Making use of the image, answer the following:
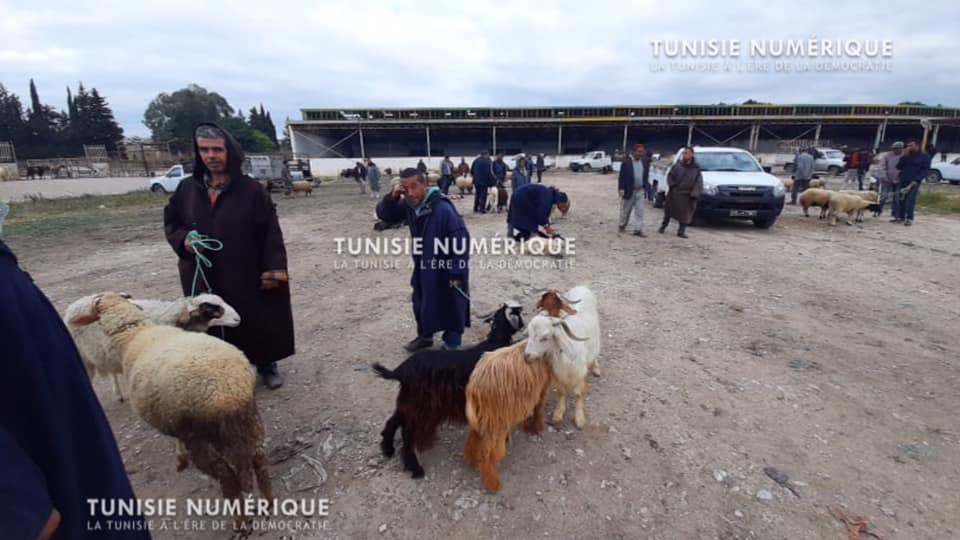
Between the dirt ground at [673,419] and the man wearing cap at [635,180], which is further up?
the man wearing cap at [635,180]

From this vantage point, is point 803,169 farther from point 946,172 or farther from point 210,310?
point 210,310

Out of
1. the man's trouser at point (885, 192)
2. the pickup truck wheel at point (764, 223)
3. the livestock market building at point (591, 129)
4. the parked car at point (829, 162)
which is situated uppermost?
the livestock market building at point (591, 129)

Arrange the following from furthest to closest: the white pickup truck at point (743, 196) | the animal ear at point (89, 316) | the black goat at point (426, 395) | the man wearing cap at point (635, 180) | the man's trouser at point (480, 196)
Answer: the man's trouser at point (480, 196)
the white pickup truck at point (743, 196)
the man wearing cap at point (635, 180)
the black goat at point (426, 395)
the animal ear at point (89, 316)

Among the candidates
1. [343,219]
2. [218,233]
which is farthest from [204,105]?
[218,233]

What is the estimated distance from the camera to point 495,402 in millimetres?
2289

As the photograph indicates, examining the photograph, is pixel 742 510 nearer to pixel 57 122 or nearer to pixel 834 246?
pixel 834 246

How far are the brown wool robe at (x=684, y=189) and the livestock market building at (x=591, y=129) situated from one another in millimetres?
28690

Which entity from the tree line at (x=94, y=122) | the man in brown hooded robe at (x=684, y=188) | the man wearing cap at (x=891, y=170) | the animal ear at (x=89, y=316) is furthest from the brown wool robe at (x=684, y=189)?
the tree line at (x=94, y=122)

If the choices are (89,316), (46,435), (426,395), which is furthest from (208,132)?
(46,435)

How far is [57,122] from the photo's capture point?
5150 cm

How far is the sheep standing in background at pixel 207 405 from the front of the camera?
199 cm

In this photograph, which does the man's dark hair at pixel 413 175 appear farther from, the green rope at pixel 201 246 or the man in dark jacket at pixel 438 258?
the green rope at pixel 201 246

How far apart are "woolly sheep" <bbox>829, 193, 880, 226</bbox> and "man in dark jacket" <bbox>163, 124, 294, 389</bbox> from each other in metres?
12.2

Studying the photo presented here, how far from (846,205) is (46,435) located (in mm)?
13376
